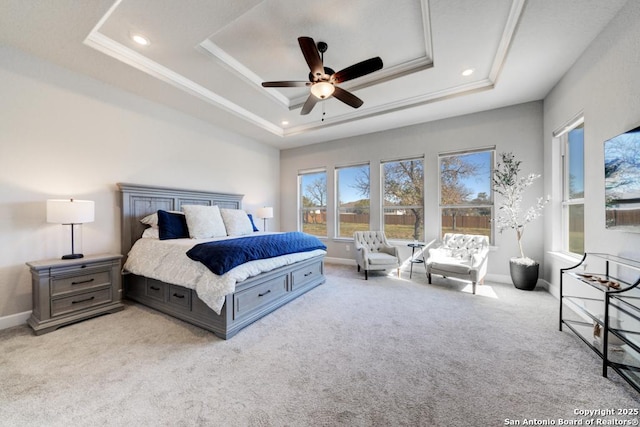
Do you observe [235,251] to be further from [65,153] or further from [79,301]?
[65,153]

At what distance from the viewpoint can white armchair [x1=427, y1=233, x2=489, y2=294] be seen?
3.53 m

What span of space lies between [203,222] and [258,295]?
1.59 meters

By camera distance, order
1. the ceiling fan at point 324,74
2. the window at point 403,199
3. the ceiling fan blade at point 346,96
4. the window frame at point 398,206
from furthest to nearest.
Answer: the window at point 403,199 → the window frame at point 398,206 → the ceiling fan blade at point 346,96 → the ceiling fan at point 324,74

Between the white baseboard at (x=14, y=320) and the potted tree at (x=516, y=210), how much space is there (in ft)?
20.8

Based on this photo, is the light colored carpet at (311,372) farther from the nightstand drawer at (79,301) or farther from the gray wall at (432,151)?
the gray wall at (432,151)

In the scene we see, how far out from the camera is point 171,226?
338 cm

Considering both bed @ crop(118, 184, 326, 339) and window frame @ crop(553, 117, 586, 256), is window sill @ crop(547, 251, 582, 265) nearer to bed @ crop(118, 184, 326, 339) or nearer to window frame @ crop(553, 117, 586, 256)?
window frame @ crop(553, 117, 586, 256)

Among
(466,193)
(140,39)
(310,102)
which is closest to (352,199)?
(466,193)

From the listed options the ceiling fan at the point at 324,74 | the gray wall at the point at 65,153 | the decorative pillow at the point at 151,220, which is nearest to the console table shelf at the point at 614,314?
the ceiling fan at the point at 324,74

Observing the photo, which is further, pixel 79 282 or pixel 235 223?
pixel 235 223

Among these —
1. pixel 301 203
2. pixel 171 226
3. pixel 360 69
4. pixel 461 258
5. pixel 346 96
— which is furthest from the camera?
pixel 301 203

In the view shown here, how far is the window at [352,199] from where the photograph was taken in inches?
216

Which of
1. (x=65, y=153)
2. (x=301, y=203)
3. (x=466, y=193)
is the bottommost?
(x=301, y=203)

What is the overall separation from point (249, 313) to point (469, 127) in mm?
4677
